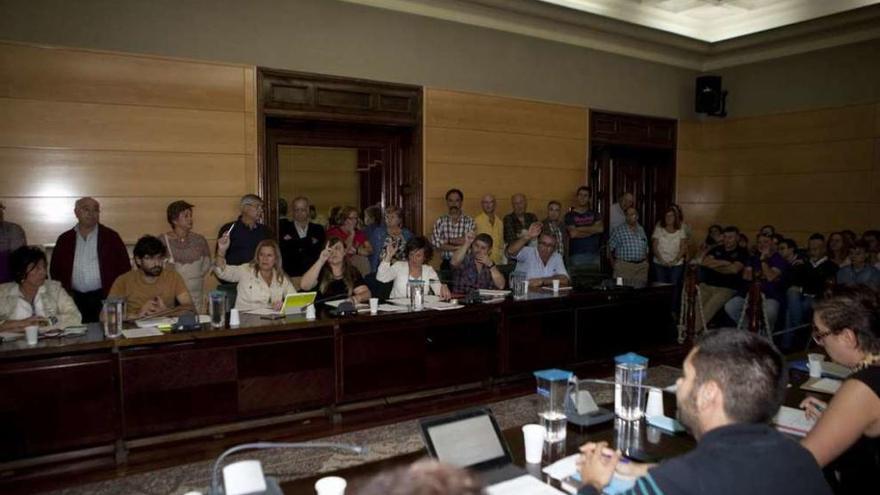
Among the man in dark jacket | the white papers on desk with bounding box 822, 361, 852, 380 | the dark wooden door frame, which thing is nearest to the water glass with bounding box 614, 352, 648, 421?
the white papers on desk with bounding box 822, 361, 852, 380

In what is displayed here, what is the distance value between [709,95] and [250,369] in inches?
287

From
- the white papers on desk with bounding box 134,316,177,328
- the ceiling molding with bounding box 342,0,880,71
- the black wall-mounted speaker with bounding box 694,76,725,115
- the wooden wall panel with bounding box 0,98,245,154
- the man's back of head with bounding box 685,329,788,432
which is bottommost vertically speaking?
the white papers on desk with bounding box 134,316,177,328

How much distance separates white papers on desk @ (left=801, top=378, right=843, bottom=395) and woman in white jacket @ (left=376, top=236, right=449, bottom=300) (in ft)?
8.23

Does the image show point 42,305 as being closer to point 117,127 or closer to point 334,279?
point 334,279

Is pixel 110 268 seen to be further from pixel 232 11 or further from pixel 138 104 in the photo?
pixel 232 11

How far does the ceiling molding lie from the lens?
648 cm

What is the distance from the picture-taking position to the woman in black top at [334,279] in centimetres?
423

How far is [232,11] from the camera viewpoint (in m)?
5.38

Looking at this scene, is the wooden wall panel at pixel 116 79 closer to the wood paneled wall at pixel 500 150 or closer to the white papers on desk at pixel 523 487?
the wood paneled wall at pixel 500 150

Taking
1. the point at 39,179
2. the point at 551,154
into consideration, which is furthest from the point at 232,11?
the point at 551,154

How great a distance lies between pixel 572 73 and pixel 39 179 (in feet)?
19.0

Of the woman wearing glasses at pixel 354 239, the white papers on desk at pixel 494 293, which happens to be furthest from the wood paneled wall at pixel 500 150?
the white papers on desk at pixel 494 293

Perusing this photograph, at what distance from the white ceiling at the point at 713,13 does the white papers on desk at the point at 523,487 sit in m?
5.88

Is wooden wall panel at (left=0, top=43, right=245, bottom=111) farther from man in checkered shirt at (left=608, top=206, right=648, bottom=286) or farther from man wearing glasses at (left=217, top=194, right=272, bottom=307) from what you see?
man in checkered shirt at (left=608, top=206, right=648, bottom=286)
